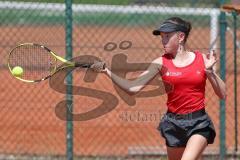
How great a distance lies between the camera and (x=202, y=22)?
10969 mm

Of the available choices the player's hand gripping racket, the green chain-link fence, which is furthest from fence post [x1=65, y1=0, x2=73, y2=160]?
the player's hand gripping racket

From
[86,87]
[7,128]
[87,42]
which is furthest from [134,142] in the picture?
[87,42]

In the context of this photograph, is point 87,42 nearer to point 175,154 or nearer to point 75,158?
point 75,158

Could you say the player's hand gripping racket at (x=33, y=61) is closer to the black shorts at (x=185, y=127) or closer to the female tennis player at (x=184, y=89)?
the female tennis player at (x=184, y=89)

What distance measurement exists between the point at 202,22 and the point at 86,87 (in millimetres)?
3170

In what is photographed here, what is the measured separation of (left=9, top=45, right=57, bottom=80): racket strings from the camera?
7.23m

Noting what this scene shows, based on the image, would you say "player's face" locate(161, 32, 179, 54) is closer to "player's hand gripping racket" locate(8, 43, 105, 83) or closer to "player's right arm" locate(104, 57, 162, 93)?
"player's right arm" locate(104, 57, 162, 93)

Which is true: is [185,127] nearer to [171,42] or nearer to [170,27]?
[171,42]

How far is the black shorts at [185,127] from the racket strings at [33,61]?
73.8 inches

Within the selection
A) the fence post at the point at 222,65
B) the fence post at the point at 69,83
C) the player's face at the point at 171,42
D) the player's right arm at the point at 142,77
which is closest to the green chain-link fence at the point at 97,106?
the fence post at the point at 69,83

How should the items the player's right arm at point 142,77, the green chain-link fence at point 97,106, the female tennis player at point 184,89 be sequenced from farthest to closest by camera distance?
the green chain-link fence at point 97,106, the player's right arm at point 142,77, the female tennis player at point 184,89

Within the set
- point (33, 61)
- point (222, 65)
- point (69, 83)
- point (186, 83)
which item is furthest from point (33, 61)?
point (186, 83)

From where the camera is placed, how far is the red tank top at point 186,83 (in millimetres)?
5645

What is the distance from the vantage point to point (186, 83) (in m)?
5.66
